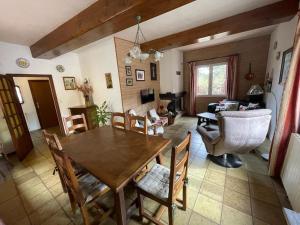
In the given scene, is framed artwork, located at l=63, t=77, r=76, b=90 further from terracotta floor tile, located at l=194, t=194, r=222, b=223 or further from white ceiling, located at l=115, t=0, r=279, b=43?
terracotta floor tile, located at l=194, t=194, r=222, b=223

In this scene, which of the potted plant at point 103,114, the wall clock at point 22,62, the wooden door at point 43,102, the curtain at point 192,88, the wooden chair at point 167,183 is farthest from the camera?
the curtain at point 192,88

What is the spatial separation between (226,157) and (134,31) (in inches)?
125

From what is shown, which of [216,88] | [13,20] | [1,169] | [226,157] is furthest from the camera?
[216,88]

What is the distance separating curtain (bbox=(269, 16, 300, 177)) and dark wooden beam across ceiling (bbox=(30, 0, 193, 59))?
144 centimetres

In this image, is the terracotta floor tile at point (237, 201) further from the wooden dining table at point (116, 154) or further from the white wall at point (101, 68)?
the white wall at point (101, 68)

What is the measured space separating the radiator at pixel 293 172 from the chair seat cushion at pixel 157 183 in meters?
1.25

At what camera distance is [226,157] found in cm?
239

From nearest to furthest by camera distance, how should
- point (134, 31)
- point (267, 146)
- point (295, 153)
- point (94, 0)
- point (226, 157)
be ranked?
point (295, 153) < point (94, 0) < point (226, 157) < point (267, 146) < point (134, 31)

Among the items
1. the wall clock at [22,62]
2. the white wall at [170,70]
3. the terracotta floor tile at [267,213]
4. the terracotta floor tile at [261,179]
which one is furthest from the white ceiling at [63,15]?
the terracotta floor tile at [267,213]

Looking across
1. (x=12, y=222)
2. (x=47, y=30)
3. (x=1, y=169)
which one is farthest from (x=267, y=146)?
(x=1, y=169)

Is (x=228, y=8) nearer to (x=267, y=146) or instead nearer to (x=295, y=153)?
(x=295, y=153)

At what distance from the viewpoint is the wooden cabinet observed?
3.80 m

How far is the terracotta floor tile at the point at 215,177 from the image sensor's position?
1.88 meters

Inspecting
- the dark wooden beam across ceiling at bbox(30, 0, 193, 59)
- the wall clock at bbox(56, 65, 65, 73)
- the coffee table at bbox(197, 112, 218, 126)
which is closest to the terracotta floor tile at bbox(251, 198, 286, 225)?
the coffee table at bbox(197, 112, 218, 126)
